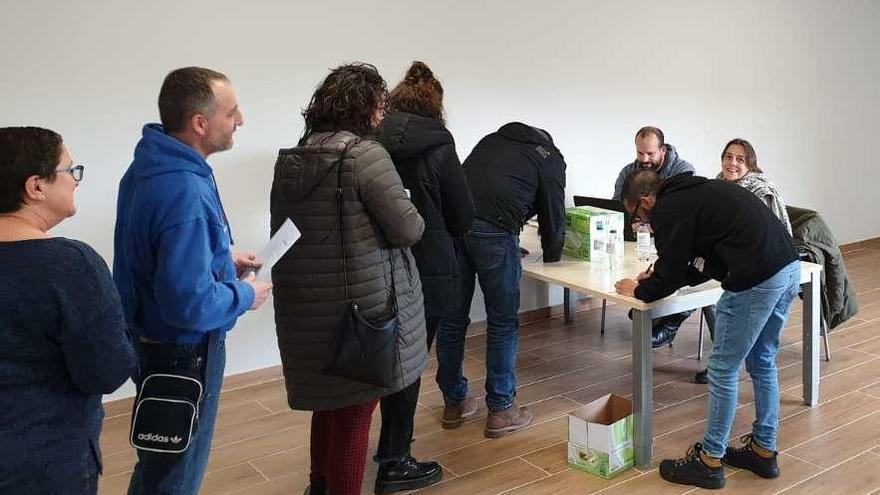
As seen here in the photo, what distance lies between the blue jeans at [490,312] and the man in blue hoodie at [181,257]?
1.26 metres

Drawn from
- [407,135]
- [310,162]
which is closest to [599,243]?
[407,135]

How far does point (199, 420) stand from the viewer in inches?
69.4

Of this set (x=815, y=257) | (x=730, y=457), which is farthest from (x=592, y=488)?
(x=815, y=257)

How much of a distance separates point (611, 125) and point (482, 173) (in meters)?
2.29

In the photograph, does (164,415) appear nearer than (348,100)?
Yes

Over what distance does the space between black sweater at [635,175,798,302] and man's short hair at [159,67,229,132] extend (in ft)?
4.80

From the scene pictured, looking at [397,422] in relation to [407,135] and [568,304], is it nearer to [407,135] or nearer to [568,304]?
[407,135]

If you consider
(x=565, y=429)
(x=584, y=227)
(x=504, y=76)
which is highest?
(x=504, y=76)

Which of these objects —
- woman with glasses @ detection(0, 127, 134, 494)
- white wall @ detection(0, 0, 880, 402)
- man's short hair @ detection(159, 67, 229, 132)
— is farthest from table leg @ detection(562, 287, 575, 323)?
woman with glasses @ detection(0, 127, 134, 494)

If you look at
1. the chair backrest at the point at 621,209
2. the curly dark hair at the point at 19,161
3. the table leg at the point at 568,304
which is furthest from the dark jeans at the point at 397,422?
the table leg at the point at 568,304

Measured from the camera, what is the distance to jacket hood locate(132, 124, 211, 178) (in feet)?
5.50

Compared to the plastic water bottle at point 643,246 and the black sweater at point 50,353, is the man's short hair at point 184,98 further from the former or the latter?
the plastic water bottle at point 643,246

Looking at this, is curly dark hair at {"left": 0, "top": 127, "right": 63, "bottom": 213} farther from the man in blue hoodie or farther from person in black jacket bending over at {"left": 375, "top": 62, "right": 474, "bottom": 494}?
person in black jacket bending over at {"left": 375, "top": 62, "right": 474, "bottom": 494}

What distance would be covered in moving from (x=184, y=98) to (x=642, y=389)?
1844 mm
